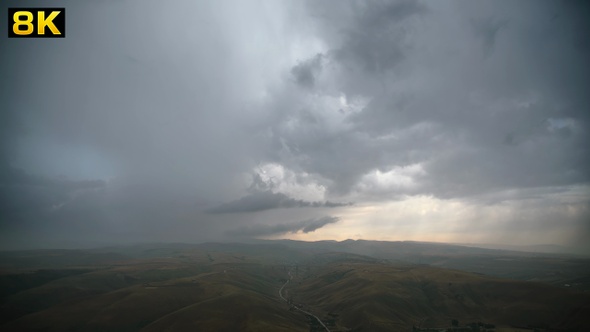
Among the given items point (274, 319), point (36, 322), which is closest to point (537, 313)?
point (274, 319)

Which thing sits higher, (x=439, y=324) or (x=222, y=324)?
(x=222, y=324)

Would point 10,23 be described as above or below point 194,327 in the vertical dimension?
above

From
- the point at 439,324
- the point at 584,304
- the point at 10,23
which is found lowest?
the point at 439,324

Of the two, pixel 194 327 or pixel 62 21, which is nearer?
pixel 62 21

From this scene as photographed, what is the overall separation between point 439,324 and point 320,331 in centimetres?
7984

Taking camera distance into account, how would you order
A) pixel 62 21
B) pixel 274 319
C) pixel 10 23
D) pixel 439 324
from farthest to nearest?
1. pixel 439 324
2. pixel 274 319
3. pixel 62 21
4. pixel 10 23

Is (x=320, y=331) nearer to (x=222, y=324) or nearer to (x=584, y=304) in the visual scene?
(x=222, y=324)

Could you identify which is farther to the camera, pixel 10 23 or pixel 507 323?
pixel 507 323

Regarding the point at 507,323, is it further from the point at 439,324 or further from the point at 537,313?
the point at 439,324

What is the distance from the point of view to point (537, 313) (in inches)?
7864

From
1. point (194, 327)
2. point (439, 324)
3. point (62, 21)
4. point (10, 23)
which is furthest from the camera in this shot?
point (439, 324)

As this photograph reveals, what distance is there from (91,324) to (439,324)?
217 metres

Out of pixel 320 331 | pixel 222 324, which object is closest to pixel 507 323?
pixel 320 331

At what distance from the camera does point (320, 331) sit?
180 meters
